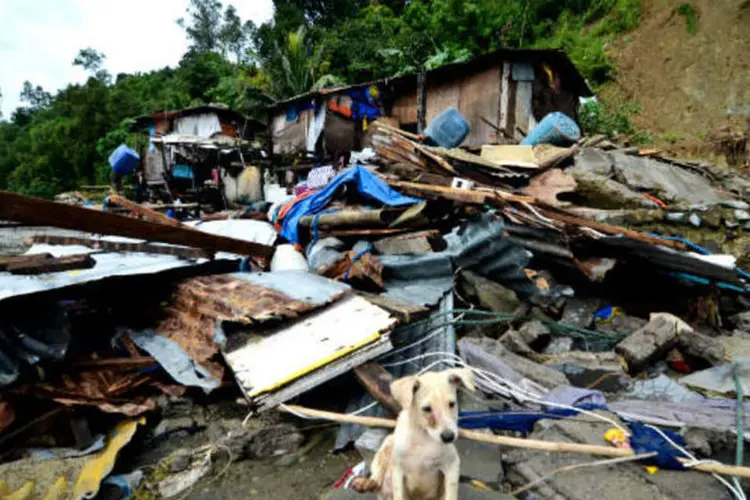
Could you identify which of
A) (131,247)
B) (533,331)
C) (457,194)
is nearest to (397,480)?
(533,331)

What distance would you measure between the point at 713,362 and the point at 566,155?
4926 mm

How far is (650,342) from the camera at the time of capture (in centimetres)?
392

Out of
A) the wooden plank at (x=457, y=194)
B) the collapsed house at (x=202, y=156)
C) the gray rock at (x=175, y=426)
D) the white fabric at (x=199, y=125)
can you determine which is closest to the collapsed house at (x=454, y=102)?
the collapsed house at (x=202, y=156)

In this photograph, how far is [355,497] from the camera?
7.36 ft

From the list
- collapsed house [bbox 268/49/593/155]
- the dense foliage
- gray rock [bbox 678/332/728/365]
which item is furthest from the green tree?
gray rock [bbox 678/332/728/365]

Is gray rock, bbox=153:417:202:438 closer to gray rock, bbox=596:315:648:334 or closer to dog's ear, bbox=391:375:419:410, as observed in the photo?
dog's ear, bbox=391:375:419:410

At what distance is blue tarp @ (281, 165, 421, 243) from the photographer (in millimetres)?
5824

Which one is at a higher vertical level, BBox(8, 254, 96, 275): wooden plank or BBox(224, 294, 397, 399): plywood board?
BBox(8, 254, 96, 275): wooden plank

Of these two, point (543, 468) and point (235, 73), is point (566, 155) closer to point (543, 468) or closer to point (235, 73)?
point (543, 468)

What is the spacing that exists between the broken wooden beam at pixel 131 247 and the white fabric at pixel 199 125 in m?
19.8

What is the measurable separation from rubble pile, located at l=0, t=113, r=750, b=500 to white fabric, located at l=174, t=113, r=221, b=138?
743 inches

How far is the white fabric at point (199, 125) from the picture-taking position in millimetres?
23188

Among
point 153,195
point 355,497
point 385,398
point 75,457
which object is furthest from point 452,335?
point 153,195

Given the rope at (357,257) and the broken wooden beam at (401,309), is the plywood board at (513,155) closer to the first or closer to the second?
the rope at (357,257)
